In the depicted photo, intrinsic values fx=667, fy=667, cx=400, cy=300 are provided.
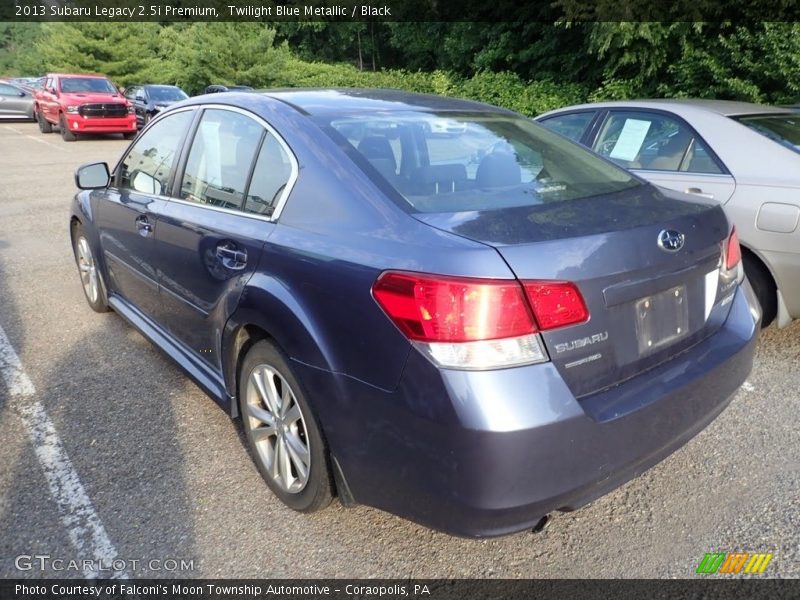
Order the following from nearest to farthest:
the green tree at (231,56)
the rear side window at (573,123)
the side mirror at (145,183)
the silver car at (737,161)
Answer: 1. the side mirror at (145,183)
2. the silver car at (737,161)
3. the rear side window at (573,123)
4. the green tree at (231,56)

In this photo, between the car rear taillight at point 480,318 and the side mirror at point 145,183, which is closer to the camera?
the car rear taillight at point 480,318

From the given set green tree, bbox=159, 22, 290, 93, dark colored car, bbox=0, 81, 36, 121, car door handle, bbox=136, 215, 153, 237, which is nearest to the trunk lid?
car door handle, bbox=136, 215, 153, 237

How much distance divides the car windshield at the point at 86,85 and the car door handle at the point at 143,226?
18.8 meters

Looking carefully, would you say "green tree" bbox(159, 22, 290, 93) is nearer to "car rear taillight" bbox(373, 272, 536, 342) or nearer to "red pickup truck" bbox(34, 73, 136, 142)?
"red pickup truck" bbox(34, 73, 136, 142)

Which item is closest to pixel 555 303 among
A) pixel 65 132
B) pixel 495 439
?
pixel 495 439

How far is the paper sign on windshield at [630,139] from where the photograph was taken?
15.9 ft

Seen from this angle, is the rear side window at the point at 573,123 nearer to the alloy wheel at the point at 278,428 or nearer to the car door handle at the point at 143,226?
the car door handle at the point at 143,226

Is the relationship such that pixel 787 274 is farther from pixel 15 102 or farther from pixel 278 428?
pixel 15 102

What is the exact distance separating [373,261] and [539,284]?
526mm

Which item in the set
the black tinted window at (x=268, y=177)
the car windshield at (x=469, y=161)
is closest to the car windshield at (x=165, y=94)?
the black tinted window at (x=268, y=177)

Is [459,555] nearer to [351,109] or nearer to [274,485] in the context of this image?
[274,485]

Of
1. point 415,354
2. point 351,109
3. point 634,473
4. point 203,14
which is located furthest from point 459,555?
point 203,14

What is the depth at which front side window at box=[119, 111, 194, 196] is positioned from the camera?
3.60 meters

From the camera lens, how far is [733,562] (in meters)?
2.40
